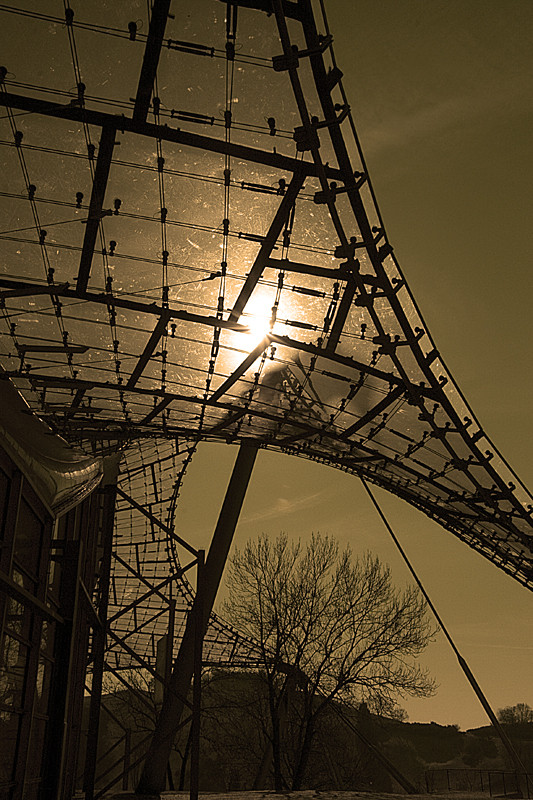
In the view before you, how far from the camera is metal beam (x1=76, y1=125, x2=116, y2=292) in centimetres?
1094

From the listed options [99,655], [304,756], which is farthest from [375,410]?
[304,756]

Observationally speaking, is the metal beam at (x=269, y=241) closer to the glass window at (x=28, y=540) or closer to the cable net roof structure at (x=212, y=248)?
the cable net roof structure at (x=212, y=248)

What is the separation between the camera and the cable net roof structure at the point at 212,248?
992 centimetres

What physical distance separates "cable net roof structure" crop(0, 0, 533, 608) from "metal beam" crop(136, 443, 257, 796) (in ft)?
6.35

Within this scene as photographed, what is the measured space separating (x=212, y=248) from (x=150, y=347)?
11.9 ft

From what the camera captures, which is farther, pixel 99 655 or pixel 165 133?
pixel 99 655

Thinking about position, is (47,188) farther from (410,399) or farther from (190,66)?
(410,399)

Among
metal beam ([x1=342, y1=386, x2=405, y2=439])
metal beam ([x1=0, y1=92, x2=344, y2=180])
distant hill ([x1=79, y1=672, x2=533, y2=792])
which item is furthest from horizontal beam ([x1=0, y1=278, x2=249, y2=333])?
distant hill ([x1=79, y1=672, x2=533, y2=792])

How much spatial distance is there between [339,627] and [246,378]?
1578 cm

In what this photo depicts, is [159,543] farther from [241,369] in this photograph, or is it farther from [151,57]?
[151,57]

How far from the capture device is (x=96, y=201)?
11.9 meters

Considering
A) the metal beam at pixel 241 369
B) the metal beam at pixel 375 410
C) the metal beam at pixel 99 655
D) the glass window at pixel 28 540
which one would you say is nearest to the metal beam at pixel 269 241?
the metal beam at pixel 241 369

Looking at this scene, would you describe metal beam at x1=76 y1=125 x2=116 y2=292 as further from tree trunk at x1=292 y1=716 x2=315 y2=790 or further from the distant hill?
tree trunk at x1=292 y1=716 x2=315 y2=790

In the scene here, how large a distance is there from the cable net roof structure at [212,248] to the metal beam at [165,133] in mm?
30
